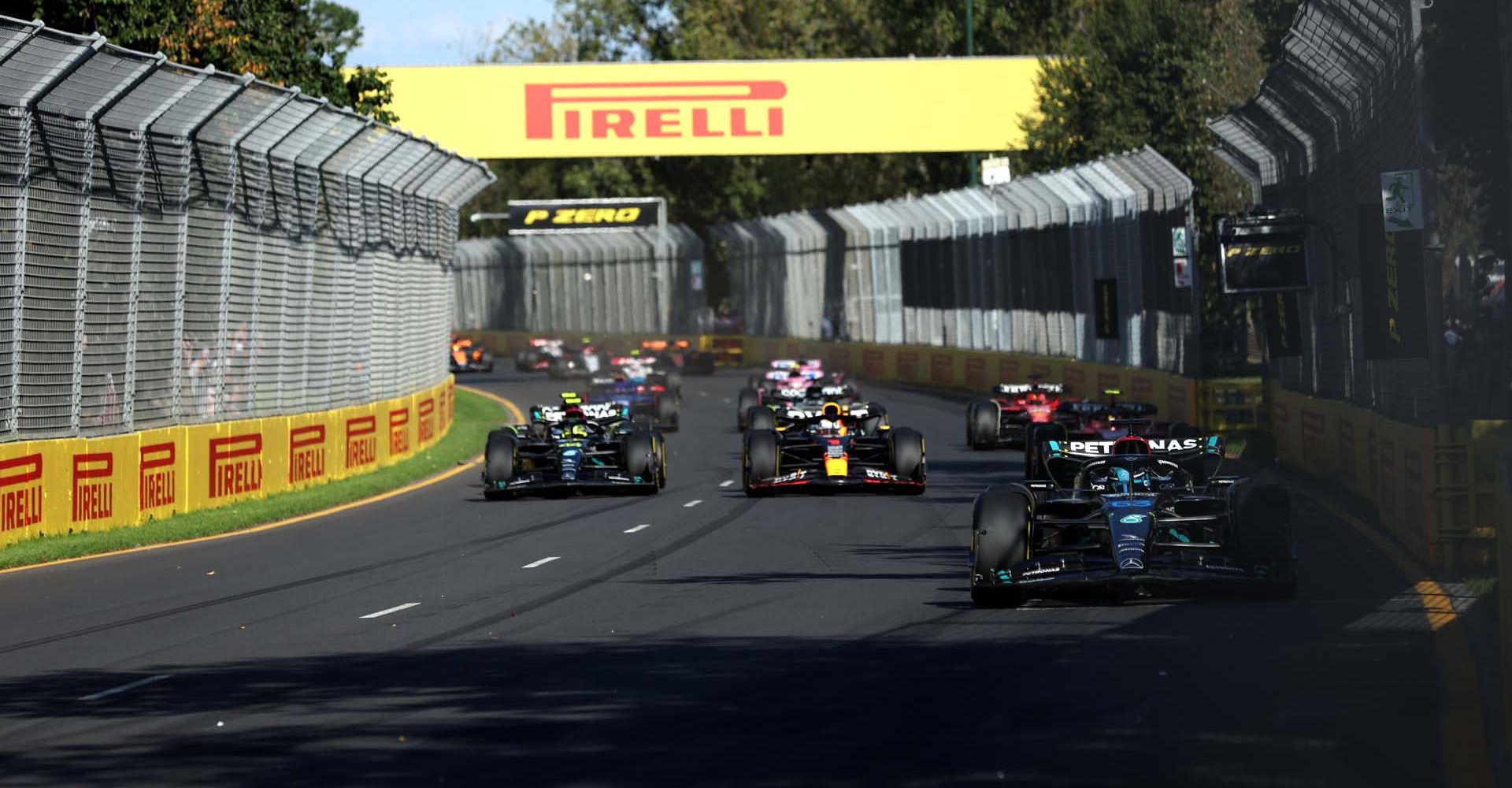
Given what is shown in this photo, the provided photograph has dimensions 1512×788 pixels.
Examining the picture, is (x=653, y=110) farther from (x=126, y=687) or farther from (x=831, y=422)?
(x=126, y=687)

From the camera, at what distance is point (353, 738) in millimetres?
8898

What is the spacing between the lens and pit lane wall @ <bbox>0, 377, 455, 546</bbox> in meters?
18.7

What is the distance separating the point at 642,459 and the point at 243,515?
3935mm

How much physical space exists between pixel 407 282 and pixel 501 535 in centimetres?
1456

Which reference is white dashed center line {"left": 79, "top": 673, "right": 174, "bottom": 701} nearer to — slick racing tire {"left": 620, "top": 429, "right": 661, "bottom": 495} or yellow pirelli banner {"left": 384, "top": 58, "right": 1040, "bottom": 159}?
slick racing tire {"left": 620, "top": 429, "right": 661, "bottom": 495}

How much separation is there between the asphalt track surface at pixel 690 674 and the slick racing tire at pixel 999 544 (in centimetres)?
22

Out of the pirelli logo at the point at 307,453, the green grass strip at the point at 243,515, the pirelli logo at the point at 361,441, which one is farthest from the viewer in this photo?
the pirelli logo at the point at 361,441

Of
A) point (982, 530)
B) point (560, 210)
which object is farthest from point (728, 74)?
point (982, 530)

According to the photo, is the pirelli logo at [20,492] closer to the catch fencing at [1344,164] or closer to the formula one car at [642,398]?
the catch fencing at [1344,164]

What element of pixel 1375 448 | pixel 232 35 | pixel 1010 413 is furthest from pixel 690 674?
pixel 232 35

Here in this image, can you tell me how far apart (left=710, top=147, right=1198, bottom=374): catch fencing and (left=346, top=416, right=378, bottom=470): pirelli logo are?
34.1ft

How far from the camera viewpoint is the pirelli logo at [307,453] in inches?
962

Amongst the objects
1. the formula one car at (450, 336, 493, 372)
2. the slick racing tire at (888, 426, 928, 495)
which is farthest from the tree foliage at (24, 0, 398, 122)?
the formula one car at (450, 336, 493, 372)

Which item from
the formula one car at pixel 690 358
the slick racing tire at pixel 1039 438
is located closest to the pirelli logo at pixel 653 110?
the formula one car at pixel 690 358
